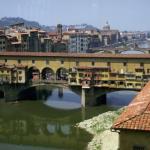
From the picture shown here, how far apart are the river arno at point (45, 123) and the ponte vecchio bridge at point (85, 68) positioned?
3186 mm

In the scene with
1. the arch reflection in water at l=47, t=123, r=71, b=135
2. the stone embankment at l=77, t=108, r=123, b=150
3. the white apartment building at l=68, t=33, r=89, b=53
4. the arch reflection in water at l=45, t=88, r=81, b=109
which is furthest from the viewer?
the white apartment building at l=68, t=33, r=89, b=53

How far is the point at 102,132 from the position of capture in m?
35.2

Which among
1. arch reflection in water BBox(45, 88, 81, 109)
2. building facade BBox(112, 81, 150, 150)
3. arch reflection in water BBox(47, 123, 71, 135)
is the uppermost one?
building facade BBox(112, 81, 150, 150)

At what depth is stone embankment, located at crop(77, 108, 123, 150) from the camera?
101 feet

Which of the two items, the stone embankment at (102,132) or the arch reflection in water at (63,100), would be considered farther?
the arch reflection in water at (63,100)

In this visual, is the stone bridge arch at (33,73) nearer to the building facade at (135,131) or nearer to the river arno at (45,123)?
the river arno at (45,123)

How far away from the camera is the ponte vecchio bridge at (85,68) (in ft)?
166

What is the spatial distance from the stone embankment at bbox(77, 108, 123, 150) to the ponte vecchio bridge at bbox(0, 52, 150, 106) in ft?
27.4

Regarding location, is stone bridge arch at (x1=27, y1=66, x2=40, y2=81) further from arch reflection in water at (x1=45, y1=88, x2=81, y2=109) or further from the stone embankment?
the stone embankment

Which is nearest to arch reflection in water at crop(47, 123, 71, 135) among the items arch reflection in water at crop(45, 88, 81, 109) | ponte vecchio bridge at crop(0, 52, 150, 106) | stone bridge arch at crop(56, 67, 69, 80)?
arch reflection in water at crop(45, 88, 81, 109)

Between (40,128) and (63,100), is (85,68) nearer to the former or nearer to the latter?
(63,100)

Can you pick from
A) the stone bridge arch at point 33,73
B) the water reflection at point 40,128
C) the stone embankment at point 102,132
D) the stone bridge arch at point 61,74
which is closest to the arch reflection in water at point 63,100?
the water reflection at point 40,128

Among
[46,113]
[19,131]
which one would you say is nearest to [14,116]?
[46,113]

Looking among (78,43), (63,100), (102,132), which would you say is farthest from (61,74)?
(78,43)
